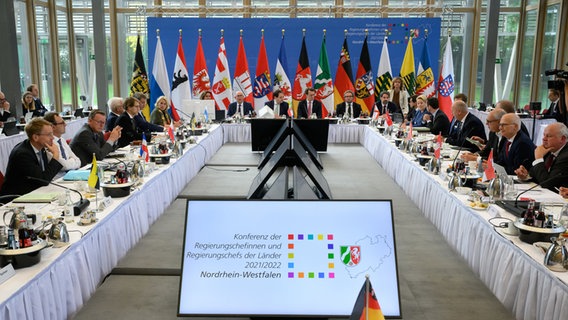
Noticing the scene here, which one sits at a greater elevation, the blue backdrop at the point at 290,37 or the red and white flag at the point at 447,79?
the blue backdrop at the point at 290,37

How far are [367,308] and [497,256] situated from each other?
177 centimetres

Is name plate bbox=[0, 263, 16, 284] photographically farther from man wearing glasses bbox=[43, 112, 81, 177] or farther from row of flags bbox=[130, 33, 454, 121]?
row of flags bbox=[130, 33, 454, 121]

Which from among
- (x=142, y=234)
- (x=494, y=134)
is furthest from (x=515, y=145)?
Result: (x=142, y=234)

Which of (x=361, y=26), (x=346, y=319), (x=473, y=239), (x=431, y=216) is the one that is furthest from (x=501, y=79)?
(x=346, y=319)

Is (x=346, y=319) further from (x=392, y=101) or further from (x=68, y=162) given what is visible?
(x=392, y=101)

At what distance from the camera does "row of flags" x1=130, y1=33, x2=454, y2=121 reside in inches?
409

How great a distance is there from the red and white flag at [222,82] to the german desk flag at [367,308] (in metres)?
9.66

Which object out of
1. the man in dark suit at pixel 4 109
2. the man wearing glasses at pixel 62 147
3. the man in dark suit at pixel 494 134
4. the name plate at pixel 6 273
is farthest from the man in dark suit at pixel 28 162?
the man in dark suit at pixel 4 109

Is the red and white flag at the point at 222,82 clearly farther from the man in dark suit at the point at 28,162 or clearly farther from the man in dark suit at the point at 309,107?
the man in dark suit at the point at 28,162

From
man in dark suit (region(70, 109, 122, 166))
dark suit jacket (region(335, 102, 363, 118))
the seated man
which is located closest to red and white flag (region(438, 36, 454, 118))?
dark suit jacket (region(335, 102, 363, 118))

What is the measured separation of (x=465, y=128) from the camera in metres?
6.25

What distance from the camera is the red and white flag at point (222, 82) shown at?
1058cm

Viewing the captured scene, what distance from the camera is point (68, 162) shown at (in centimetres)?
431

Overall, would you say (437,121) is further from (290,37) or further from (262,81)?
(290,37)
